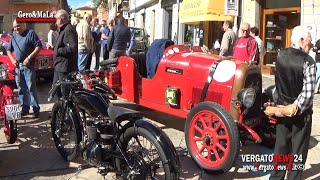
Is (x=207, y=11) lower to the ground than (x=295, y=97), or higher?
higher

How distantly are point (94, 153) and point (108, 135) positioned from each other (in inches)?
8.5

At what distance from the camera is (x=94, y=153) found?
147 inches

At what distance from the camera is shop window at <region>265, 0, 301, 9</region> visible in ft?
39.0

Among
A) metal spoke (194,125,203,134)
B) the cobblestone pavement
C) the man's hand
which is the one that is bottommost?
the cobblestone pavement

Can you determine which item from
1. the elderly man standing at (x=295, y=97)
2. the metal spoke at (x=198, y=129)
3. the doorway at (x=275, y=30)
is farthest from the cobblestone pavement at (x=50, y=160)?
the doorway at (x=275, y=30)

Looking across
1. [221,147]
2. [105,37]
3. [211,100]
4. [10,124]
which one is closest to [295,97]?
[221,147]

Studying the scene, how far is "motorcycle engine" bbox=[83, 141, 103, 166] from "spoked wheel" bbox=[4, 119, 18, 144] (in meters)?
1.68

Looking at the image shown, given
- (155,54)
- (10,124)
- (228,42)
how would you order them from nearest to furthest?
(10,124) → (155,54) → (228,42)

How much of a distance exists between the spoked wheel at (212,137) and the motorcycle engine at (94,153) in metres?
1.27

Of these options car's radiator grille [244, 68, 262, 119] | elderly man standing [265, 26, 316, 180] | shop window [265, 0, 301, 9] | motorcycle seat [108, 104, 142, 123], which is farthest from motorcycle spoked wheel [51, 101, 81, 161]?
shop window [265, 0, 301, 9]

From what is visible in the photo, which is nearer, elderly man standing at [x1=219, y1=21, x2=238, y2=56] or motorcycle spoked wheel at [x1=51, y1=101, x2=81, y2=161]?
motorcycle spoked wheel at [x1=51, y1=101, x2=81, y2=161]

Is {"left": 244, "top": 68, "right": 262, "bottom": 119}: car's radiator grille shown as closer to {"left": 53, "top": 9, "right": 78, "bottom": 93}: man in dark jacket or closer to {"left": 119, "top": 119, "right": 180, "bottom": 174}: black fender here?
{"left": 119, "top": 119, "right": 180, "bottom": 174}: black fender

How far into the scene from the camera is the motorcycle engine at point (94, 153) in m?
3.72

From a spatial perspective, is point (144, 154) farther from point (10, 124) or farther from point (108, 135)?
point (10, 124)
